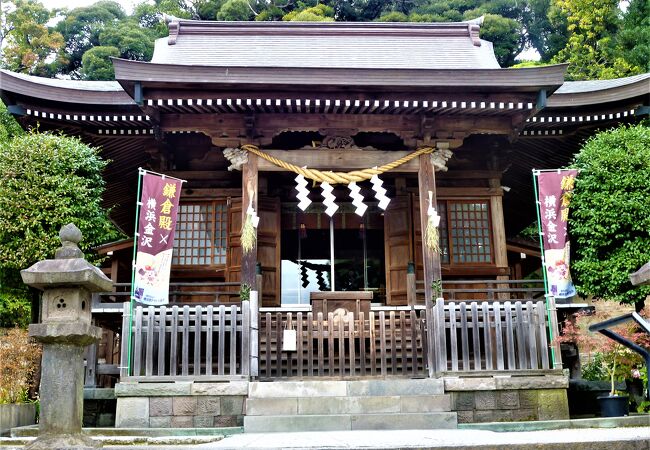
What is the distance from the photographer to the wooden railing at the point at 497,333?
368 inches

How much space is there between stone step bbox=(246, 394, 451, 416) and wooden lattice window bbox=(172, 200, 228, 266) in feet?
13.6

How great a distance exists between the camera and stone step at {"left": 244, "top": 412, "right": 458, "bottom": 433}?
841 cm

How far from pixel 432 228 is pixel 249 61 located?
557cm

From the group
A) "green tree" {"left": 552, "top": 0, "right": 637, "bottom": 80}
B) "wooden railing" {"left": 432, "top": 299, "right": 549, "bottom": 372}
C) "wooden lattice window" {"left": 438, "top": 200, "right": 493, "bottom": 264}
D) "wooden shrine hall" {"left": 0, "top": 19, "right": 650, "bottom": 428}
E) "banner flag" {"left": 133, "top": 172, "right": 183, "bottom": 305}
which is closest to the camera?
"wooden railing" {"left": 432, "top": 299, "right": 549, "bottom": 372}

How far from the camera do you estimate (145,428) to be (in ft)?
27.6

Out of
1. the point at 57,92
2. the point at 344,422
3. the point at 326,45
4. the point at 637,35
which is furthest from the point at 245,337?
the point at 637,35

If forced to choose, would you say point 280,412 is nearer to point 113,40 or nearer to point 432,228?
point 432,228

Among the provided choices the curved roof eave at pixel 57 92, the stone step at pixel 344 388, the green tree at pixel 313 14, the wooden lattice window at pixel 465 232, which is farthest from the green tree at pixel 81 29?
the stone step at pixel 344 388

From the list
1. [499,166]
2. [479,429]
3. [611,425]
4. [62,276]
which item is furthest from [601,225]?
[62,276]

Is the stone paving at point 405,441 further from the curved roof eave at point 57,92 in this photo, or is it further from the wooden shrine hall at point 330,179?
the curved roof eave at point 57,92

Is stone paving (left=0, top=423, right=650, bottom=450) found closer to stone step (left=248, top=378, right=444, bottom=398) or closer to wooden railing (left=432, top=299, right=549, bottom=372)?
stone step (left=248, top=378, right=444, bottom=398)

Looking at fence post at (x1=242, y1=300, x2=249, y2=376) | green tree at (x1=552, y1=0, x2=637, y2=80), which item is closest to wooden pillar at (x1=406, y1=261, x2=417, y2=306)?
fence post at (x1=242, y1=300, x2=249, y2=376)

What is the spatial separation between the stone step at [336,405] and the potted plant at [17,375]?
331cm

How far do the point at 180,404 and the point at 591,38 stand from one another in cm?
2641
